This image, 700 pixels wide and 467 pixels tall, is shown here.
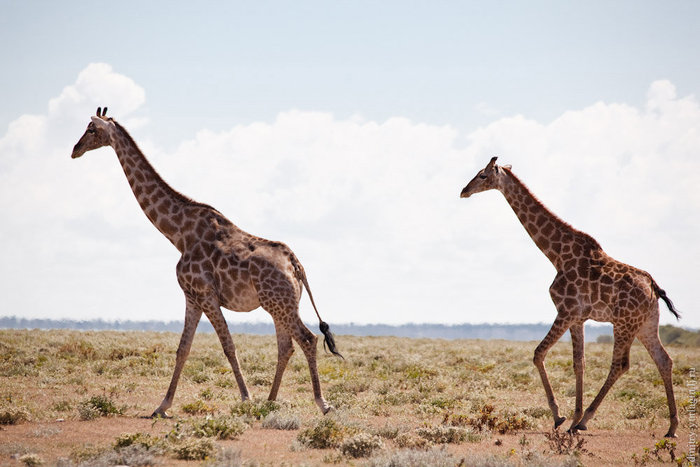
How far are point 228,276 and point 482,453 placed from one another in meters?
5.65

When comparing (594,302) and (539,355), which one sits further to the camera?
(594,302)

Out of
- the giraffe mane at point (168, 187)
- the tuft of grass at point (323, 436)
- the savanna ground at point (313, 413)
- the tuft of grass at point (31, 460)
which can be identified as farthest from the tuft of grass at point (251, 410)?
Result: the tuft of grass at point (31, 460)

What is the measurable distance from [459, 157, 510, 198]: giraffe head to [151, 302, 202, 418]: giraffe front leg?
19.1 feet

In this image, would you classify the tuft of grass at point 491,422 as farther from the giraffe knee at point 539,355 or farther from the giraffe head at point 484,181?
the giraffe head at point 484,181

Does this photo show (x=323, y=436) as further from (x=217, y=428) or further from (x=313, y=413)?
(x=313, y=413)

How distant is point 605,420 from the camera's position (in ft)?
47.6

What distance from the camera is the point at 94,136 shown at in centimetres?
1402

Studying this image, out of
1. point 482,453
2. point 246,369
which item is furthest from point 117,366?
point 482,453

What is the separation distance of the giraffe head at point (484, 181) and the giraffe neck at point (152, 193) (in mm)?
5571

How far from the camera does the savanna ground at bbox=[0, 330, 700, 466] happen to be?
9406 millimetres

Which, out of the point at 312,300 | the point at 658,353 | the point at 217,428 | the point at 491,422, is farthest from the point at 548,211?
the point at 217,428

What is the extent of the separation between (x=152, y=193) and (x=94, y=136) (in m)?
1.80

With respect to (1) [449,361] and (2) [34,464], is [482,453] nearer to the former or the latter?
(2) [34,464]

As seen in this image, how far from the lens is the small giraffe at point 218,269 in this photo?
40.7 ft
